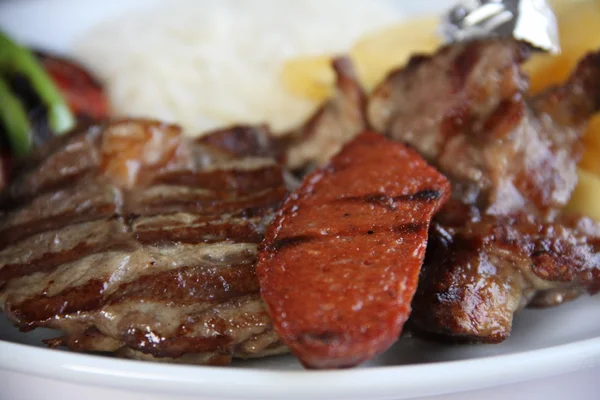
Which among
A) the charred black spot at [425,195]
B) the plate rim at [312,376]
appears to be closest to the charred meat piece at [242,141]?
the charred black spot at [425,195]

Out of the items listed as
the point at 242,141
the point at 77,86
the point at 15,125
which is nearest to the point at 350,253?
the point at 242,141

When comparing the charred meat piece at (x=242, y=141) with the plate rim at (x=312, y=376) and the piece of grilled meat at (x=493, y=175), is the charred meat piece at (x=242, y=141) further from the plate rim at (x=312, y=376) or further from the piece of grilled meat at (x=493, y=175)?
the plate rim at (x=312, y=376)

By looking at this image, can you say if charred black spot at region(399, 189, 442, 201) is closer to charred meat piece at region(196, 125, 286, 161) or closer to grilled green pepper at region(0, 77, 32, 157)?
charred meat piece at region(196, 125, 286, 161)

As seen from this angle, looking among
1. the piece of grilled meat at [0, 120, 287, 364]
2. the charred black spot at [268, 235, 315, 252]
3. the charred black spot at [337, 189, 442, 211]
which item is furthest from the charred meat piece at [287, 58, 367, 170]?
the charred black spot at [268, 235, 315, 252]

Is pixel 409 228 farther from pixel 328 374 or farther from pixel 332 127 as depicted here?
pixel 332 127

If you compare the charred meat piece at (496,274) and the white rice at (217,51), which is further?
the white rice at (217,51)

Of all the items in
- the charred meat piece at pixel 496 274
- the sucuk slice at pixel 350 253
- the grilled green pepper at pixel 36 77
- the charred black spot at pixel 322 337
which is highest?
the grilled green pepper at pixel 36 77
